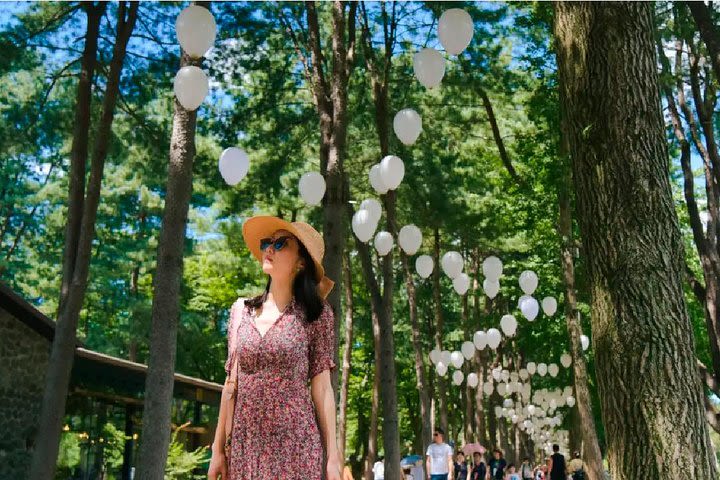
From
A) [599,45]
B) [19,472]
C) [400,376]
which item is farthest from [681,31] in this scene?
[400,376]

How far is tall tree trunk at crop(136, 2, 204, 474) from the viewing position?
24.6ft

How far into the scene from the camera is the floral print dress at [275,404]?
2.83 m

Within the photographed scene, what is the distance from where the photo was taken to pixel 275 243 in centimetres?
324

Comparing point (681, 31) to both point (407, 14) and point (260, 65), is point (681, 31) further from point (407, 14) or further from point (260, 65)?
point (260, 65)

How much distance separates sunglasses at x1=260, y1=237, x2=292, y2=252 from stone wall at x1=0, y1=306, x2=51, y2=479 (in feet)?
37.2

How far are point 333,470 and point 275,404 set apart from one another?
334mm

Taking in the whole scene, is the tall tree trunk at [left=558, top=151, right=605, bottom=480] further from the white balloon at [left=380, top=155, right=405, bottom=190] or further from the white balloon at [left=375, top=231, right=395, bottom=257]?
the white balloon at [left=380, top=155, right=405, bottom=190]

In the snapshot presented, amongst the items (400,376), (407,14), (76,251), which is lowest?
(76,251)

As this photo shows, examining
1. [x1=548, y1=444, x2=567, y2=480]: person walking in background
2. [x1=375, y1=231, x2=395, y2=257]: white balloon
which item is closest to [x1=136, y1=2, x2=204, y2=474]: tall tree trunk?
[x1=375, y1=231, x2=395, y2=257]: white balloon

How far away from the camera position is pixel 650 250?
4.63 metres

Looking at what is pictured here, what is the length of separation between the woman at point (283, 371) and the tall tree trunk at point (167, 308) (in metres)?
4.82

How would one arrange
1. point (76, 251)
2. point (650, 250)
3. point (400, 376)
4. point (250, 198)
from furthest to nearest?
point (400, 376)
point (250, 198)
point (76, 251)
point (650, 250)

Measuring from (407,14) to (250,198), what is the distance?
5301 millimetres

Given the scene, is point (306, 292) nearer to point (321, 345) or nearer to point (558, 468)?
point (321, 345)
